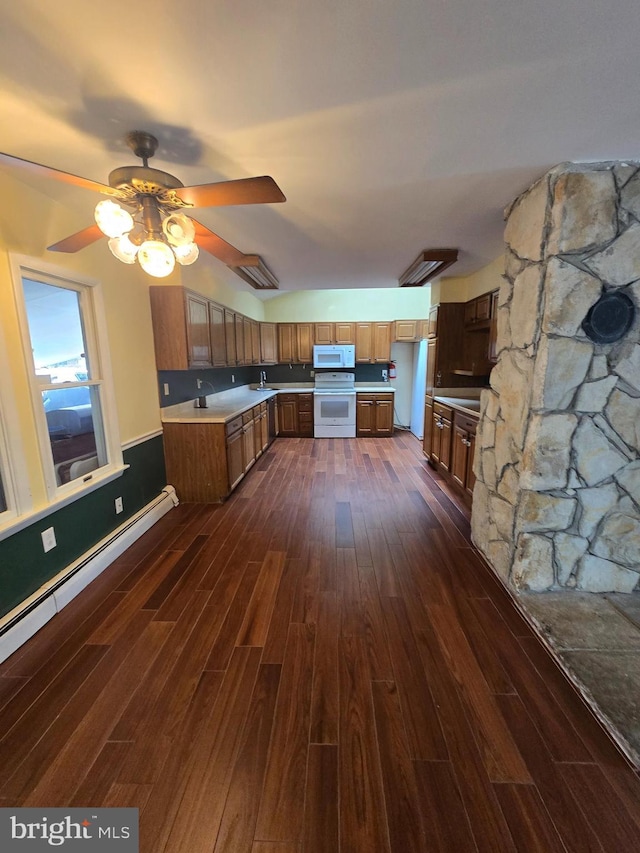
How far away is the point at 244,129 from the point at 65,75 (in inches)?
24.7

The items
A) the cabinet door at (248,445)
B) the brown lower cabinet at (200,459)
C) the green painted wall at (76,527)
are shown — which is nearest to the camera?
the green painted wall at (76,527)

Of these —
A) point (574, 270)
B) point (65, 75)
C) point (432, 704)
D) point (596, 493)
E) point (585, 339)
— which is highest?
point (65, 75)

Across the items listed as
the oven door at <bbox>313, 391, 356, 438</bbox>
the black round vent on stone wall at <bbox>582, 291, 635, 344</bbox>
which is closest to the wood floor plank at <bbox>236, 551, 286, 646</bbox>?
the black round vent on stone wall at <bbox>582, 291, 635, 344</bbox>

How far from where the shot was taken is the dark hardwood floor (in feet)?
3.63

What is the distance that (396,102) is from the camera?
1325mm

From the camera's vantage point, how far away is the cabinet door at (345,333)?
→ 20.8 feet

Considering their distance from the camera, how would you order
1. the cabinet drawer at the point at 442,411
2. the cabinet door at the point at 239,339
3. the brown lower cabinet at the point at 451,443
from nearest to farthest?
the brown lower cabinet at the point at 451,443 → the cabinet drawer at the point at 442,411 → the cabinet door at the point at 239,339

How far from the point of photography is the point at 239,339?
4934 mm

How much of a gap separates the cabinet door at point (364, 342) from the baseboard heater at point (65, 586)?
14.8 feet

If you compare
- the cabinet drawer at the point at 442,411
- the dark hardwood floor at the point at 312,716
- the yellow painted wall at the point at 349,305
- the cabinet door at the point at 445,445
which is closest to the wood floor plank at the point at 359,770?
the dark hardwood floor at the point at 312,716

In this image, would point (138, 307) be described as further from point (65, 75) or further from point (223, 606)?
point (223, 606)

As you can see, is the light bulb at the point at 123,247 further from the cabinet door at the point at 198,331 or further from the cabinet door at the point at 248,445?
the cabinet door at the point at 248,445

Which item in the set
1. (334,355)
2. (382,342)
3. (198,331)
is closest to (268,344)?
(334,355)

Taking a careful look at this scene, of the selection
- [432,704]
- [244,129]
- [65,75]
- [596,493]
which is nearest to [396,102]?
[244,129]
